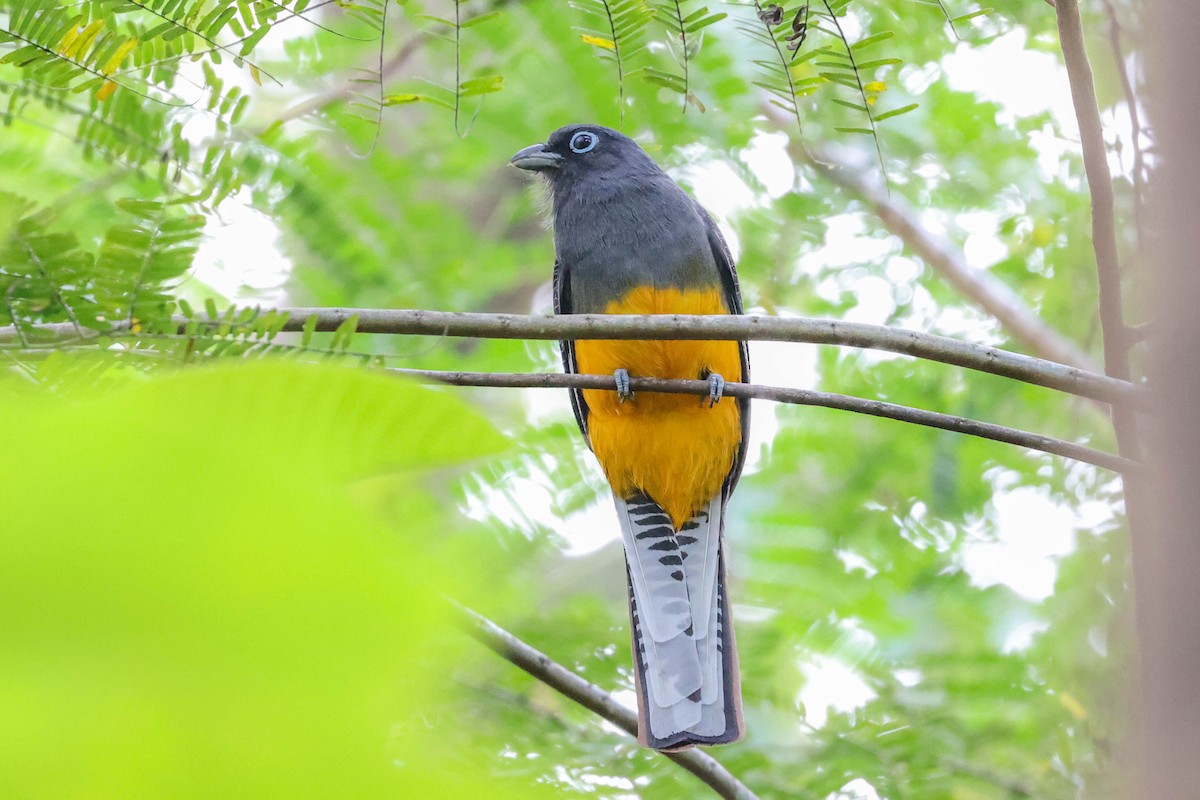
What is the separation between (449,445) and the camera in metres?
0.64

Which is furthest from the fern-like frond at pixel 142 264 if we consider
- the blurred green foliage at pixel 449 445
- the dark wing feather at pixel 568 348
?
the dark wing feather at pixel 568 348

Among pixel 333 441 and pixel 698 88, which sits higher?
pixel 698 88

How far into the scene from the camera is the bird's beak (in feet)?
16.7

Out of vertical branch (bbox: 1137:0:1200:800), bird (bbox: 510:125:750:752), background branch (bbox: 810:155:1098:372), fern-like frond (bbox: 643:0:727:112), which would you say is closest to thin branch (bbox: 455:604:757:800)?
bird (bbox: 510:125:750:752)

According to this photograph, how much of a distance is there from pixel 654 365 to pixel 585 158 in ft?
3.72

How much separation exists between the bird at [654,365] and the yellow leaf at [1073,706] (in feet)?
4.26

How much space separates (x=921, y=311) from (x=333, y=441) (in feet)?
17.9

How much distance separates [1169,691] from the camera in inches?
25.4

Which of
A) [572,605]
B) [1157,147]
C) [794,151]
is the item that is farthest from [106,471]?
[794,151]

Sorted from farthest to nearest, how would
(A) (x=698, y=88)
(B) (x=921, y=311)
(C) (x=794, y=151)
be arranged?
(C) (x=794, y=151) → (B) (x=921, y=311) → (A) (x=698, y=88)

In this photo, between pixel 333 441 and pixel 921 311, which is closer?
pixel 333 441

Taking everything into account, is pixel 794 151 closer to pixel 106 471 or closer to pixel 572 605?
pixel 572 605

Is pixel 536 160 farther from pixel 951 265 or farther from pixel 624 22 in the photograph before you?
pixel 951 265

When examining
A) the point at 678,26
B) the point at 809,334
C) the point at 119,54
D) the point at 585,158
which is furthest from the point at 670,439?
the point at 119,54
